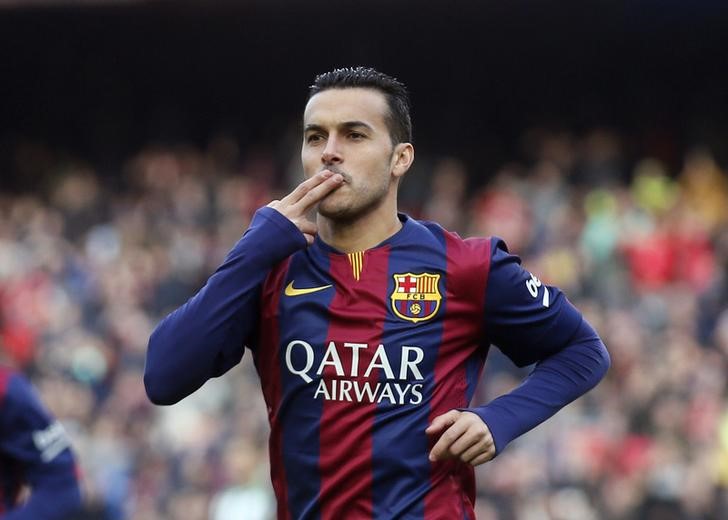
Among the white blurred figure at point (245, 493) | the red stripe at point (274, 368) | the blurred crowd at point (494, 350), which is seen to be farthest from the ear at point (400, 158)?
the white blurred figure at point (245, 493)

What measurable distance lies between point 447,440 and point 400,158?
920mm

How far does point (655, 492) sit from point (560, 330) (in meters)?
6.90

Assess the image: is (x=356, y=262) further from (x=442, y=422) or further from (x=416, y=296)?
(x=442, y=422)

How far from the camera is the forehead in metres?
4.60

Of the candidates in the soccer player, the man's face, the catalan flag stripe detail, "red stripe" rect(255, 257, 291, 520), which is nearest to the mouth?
the man's face

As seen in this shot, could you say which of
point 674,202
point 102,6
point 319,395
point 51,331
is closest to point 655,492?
point 674,202

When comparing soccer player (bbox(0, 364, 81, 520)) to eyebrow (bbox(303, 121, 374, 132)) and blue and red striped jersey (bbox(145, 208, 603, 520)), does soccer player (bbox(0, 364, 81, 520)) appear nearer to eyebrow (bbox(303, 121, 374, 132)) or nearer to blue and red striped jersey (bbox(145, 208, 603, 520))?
blue and red striped jersey (bbox(145, 208, 603, 520))

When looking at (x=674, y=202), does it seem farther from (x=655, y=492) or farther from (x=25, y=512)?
(x=25, y=512)

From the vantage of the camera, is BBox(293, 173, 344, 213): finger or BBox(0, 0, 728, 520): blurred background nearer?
BBox(293, 173, 344, 213): finger

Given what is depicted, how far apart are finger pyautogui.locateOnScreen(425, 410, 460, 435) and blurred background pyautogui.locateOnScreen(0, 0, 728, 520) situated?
7.07 metres

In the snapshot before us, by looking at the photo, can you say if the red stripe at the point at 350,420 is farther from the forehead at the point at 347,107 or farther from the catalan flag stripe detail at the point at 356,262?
the forehead at the point at 347,107

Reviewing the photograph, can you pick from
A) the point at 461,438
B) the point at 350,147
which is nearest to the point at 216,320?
the point at 350,147

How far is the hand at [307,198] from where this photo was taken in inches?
178

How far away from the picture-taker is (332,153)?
4539mm
